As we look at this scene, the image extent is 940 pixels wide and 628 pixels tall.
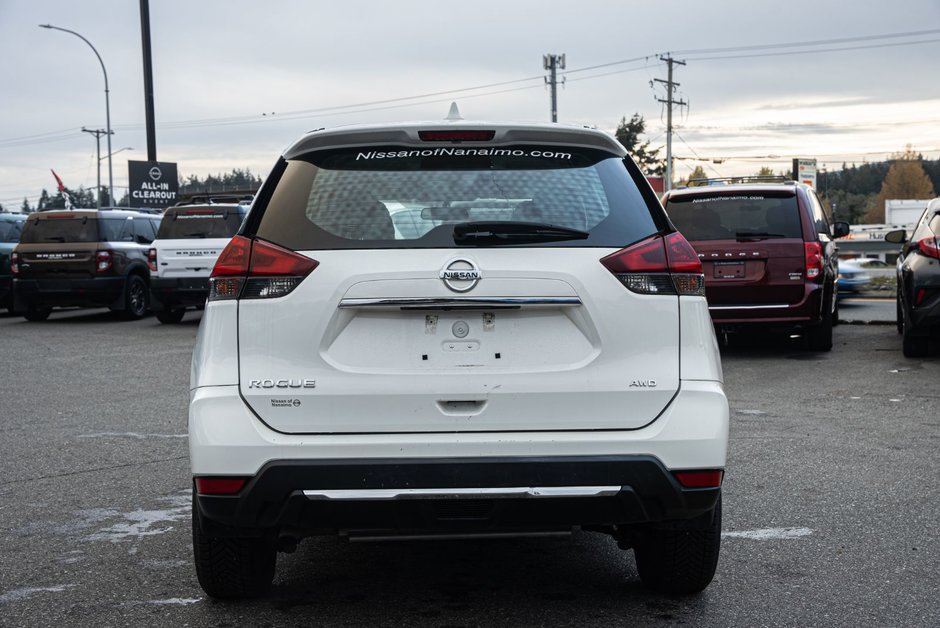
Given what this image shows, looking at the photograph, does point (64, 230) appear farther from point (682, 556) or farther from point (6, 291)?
point (682, 556)

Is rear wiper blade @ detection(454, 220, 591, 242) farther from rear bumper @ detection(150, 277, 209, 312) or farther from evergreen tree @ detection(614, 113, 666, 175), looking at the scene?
evergreen tree @ detection(614, 113, 666, 175)

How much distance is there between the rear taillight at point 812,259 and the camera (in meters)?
12.0

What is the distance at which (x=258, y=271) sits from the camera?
3859mm

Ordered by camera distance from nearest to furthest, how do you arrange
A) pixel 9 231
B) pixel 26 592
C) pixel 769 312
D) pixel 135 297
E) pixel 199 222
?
pixel 26 592
pixel 769 312
pixel 199 222
pixel 135 297
pixel 9 231

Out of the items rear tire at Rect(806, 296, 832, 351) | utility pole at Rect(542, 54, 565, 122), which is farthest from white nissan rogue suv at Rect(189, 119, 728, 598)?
utility pole at Rect(542, 54, 565, 122)

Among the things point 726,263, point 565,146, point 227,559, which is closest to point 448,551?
point 227,559

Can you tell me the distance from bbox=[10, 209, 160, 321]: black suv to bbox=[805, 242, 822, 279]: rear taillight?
39.6 ft

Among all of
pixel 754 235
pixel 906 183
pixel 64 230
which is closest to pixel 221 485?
pixel 754 235

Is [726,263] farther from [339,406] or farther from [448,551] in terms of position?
[339,406]

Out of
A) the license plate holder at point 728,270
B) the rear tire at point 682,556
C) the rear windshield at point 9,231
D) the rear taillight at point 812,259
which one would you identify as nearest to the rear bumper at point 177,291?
the rear windshield at point 9,231

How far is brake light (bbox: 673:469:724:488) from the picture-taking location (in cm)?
380

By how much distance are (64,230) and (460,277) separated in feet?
57.2

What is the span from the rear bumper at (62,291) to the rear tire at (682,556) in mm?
16603

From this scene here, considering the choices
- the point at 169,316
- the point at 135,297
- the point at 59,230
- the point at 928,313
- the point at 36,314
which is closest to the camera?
the point at 928,313
